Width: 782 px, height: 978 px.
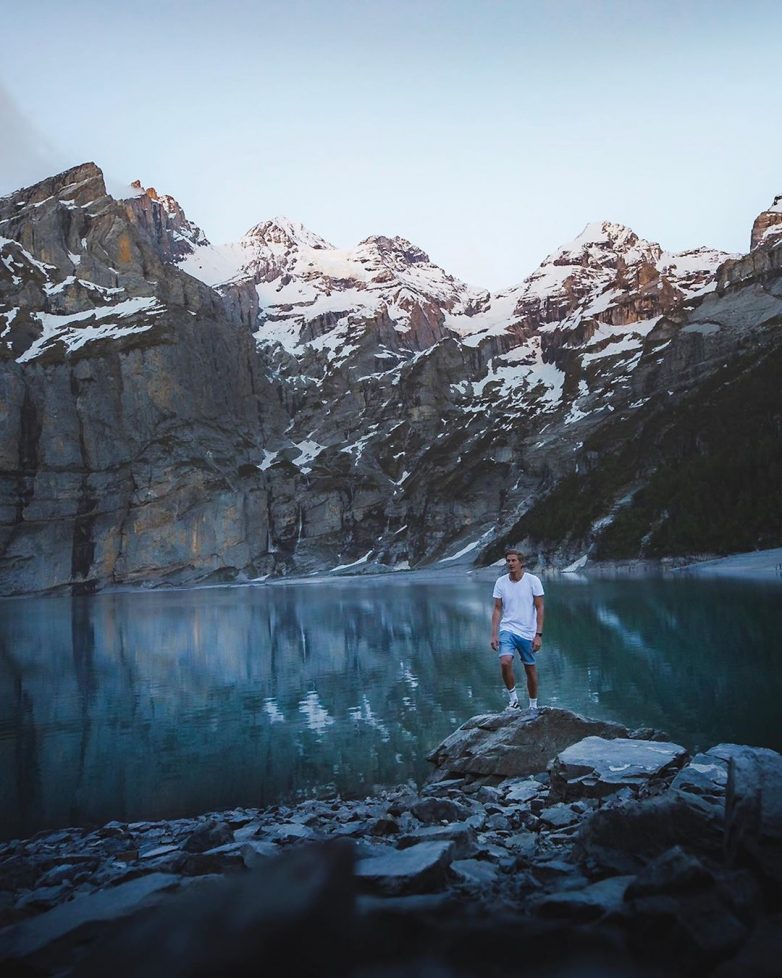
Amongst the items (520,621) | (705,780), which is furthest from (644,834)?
(520,621)

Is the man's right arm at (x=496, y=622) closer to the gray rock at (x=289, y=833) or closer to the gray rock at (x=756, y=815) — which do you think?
the gray rock at (x=289, y=833)

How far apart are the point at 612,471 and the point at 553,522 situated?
19.4 m

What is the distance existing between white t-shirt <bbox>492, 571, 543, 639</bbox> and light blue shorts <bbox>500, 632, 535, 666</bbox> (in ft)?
0.29

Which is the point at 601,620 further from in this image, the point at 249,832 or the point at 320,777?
the point at 249,832

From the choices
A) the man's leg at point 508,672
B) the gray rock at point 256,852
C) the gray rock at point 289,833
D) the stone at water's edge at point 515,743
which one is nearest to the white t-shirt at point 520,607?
the man's leg at point 508,672

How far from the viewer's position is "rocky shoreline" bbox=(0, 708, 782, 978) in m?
5.38

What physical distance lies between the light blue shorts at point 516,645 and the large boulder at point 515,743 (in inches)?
46.6

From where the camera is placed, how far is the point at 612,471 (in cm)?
17338

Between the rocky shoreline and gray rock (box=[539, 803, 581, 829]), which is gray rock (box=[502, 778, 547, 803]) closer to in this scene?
gray rock (box=[539, 803, 581, 829])

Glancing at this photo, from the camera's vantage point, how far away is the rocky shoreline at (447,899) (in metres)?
5.38

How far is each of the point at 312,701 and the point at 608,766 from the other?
53.9 feet

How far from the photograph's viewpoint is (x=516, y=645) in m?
16.2

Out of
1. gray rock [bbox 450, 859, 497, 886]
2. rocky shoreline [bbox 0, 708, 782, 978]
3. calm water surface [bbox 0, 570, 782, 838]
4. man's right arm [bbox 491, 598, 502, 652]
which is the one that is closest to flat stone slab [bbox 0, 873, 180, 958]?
rocky shoreline [bbox 0, 708, 782, 978]

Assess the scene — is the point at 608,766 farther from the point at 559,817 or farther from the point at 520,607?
the point at 520,607
